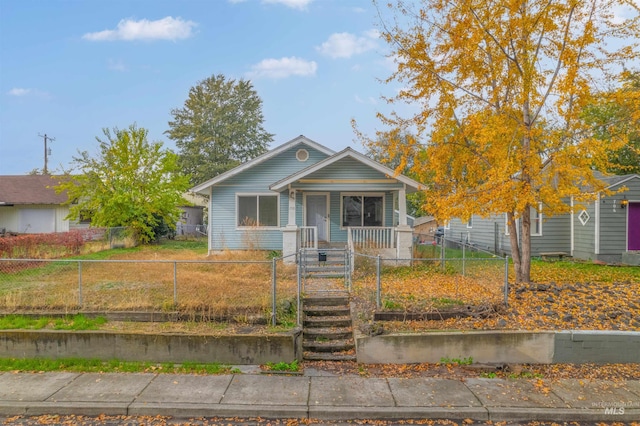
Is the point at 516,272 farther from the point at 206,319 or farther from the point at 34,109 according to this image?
the point at 34,109

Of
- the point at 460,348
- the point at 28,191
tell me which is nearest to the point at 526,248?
the point at 460,348

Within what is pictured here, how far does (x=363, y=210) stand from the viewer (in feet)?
49.0

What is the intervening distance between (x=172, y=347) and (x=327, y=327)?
2.77m

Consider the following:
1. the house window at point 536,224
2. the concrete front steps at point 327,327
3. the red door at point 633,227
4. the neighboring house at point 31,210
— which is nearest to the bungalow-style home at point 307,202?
the concrete front steps at point 327,327

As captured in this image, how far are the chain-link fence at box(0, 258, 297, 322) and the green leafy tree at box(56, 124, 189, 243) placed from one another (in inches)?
315

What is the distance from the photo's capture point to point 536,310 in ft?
24.3

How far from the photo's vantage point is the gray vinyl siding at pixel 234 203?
1558 centimetres

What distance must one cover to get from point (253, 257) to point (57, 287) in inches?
246

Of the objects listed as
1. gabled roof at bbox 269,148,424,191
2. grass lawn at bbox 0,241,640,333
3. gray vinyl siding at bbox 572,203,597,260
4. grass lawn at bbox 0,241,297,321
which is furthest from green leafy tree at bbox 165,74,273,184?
gray vinyl siding at bbox 572,203,597,260

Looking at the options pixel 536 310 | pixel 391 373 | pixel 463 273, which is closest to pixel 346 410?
pixel 391 373

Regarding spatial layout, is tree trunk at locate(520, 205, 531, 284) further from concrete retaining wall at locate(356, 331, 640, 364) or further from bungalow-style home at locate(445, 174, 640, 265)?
bungalow-style home at locate(445, 174, 640, 265)

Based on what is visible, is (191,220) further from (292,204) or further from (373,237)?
(373,237)

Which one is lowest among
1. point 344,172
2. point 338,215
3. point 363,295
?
point 363,295

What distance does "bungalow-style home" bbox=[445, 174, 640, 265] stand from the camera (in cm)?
1454
